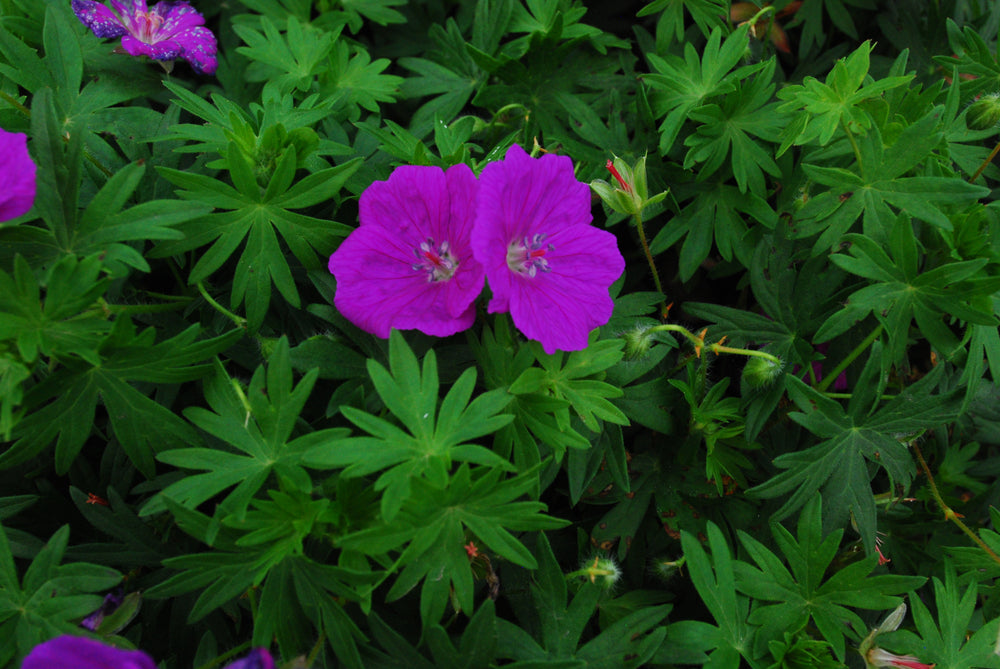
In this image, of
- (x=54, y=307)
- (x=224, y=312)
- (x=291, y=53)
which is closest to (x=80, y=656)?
(x=54, y=307)

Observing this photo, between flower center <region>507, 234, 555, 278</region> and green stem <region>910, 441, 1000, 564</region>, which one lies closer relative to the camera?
flower center <region>507, 234, 555, 278</region>

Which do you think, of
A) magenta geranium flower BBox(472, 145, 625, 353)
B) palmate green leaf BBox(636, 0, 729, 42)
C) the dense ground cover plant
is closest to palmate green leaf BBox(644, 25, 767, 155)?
the dense ground cover plant

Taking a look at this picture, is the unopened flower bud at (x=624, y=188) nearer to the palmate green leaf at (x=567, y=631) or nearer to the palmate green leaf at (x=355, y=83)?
the palmate green leaf at (x=355, y=83)

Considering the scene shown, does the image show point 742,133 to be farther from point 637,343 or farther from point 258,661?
point 258,661

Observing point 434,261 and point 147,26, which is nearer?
point 434,261

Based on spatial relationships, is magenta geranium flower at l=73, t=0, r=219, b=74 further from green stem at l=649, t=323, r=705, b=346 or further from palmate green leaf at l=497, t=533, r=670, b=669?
palmate green leaf at l=497, t=533, r=670, b=669

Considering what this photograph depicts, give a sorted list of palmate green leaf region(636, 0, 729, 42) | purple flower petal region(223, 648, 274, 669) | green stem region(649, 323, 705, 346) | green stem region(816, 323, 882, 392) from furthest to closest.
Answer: palmate green leaf region(636, 0, 729, 42) < green stem region(816, 323, 882, 392) < green stem region(649, 323, 705, 346) < purple flower petal region(223, 648, 274, 669)

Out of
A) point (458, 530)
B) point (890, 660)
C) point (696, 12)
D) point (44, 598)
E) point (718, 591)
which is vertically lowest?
point (890, 660)
